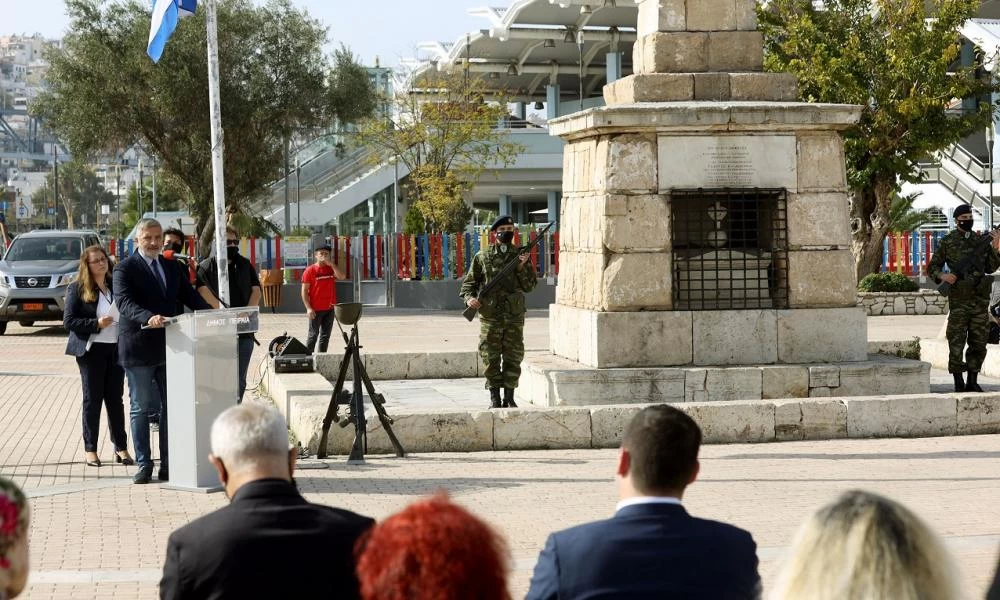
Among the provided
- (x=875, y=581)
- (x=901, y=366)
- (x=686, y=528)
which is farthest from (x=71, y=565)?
(x=901, y=366)

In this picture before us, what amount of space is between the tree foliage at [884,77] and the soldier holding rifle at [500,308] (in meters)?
15.5

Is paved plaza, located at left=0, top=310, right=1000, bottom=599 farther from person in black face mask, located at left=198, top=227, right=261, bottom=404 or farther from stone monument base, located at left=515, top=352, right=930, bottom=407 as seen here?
person in black face mask, located at left=198, top=227, right=261, bottom=404

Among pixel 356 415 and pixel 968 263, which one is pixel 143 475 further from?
pixel 968 263

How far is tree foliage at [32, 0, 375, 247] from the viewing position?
107ft

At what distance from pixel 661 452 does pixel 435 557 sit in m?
0.97

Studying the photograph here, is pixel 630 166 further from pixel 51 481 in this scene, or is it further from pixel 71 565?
pixel 71 565

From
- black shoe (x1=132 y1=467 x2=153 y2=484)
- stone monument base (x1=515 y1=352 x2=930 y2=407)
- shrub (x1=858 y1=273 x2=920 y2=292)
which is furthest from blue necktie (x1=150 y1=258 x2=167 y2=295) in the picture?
shrub (x1=858 y1=273 x2=920 y2=292)

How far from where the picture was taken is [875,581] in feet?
9.21

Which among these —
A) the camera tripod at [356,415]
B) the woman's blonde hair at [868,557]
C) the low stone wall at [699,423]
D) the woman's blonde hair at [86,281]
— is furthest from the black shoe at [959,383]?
the woman's blonde hair at [868,557]

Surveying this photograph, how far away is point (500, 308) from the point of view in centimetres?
1256

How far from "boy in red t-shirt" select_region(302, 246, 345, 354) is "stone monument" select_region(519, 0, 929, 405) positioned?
14.2 ft

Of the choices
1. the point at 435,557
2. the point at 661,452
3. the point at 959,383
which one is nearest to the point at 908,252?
the point at 959,383

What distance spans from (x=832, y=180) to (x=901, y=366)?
5.85 ft

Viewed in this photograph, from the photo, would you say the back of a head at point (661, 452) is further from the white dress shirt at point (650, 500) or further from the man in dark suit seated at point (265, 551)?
the man in dark suit seated at point (265, 551)
